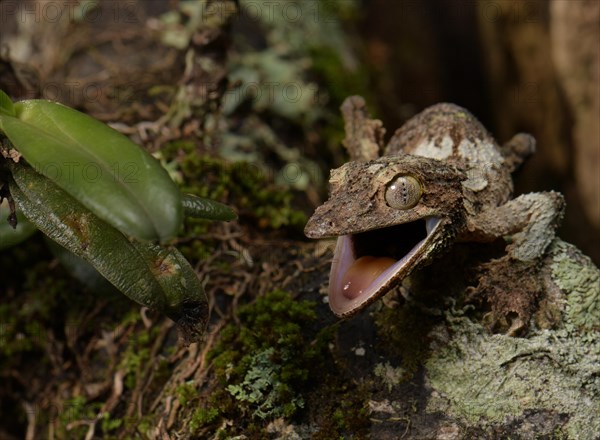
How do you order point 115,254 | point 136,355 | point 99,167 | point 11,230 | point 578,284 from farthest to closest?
1. point 136,355
2. point 578,284
3. point 11,230
4. point 115,254
5. point 99,167

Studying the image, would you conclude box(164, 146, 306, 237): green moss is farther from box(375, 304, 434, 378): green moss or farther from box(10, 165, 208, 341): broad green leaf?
box(10, 165, 208, 341): broad green leaf

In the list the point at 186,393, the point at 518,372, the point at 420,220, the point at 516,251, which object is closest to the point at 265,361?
the point at 186,393

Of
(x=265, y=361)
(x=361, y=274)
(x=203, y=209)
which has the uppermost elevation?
(x=203, y=209)

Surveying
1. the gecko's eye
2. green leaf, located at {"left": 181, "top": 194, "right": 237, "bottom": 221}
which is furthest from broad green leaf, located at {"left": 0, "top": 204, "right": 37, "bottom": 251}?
the gecko's eye

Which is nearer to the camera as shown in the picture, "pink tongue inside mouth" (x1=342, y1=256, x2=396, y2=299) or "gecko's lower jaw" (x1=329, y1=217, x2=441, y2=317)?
"gecko's lower jaw" (x1=329, y1=217, x2=441, y2=317)

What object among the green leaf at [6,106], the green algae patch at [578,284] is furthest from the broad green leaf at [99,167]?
the green algae patch at [578,284]

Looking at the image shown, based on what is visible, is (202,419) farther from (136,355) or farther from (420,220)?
(420,220)
